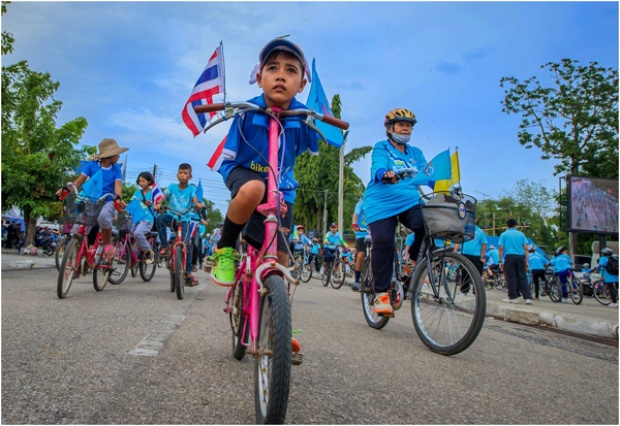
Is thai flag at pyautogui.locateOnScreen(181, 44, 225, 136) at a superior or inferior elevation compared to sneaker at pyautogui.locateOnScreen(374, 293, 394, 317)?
superior

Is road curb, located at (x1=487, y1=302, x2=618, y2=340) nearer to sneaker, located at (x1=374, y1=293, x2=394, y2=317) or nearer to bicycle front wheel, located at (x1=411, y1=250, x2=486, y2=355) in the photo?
bicycle front wheel, located at (x1=411, y1=250, x2=486, y2=355)

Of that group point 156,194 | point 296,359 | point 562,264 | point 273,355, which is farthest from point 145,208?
point 562,264

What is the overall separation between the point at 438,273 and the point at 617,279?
13.9 meters

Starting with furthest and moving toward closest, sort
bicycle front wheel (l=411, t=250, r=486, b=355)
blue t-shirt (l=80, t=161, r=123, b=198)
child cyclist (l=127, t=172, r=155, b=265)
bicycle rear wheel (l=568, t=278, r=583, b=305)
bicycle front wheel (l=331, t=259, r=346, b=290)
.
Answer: bicycle rear wheel (l=568, t=278, r=583, b=305), bicycle front wheel (l=331, t=259, r=346, b=290), child cyclist (l=127, t=172, r=155, b=265), blue t-shirt (l=80, t=161, r=123, b=198), bicycle front wheel (l=411, t=250, r=486, b=355)

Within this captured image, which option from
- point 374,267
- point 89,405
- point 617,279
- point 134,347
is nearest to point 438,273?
point 374,267

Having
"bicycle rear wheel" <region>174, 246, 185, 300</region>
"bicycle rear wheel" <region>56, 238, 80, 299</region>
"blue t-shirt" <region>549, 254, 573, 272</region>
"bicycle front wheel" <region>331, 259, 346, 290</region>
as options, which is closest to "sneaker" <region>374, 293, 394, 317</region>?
"bicycle rear wheel" <region>174, 246, 185, 300</region>

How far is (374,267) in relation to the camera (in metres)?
4.53

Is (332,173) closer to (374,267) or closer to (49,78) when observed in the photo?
(49,78)

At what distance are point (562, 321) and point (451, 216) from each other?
3496 mm

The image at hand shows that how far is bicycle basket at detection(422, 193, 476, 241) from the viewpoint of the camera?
3.88 meters

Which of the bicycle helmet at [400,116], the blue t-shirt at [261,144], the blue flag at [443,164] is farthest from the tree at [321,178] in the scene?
the blue t-shirt at [261,144]

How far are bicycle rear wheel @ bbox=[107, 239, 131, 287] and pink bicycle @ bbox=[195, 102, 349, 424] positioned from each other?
14.3 ft

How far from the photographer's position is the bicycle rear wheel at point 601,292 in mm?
16812

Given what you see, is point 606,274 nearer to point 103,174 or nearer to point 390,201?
point 390,201
